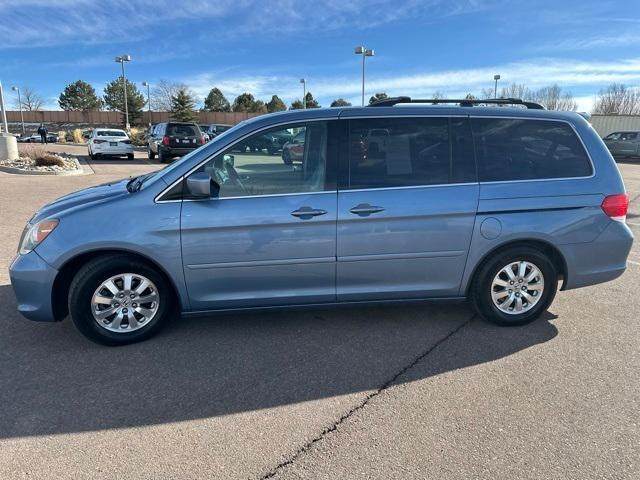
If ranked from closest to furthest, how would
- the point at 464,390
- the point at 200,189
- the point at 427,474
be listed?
the point at 427,474 < the point at 464,390 < the point at 200,189

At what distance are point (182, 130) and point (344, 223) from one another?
18804 millimetres

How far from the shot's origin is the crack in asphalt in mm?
2435

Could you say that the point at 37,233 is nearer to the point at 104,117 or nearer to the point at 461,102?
the point at 461,102

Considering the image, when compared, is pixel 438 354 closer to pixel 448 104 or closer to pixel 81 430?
pixel 448 104

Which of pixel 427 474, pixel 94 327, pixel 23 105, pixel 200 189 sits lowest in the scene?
pixel 427 474

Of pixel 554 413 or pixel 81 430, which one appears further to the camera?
pixel 554 413

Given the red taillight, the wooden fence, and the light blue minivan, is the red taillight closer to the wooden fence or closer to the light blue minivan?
the light blue minivan

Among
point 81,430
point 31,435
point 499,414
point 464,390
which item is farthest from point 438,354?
point 31,435

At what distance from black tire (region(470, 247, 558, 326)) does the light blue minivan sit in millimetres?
12

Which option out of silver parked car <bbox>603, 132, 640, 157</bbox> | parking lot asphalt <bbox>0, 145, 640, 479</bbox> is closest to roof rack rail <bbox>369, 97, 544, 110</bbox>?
parking lot asphalt <bbox>0, 145, 640, 479</bbox>

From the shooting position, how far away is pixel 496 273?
13.0ft

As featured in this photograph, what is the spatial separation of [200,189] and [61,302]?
1445 mm

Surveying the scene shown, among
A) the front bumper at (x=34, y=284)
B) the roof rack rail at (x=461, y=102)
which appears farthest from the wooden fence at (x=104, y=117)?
the front bumper at (x=34, y=284)

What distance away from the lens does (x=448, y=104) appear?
13.7 feet
